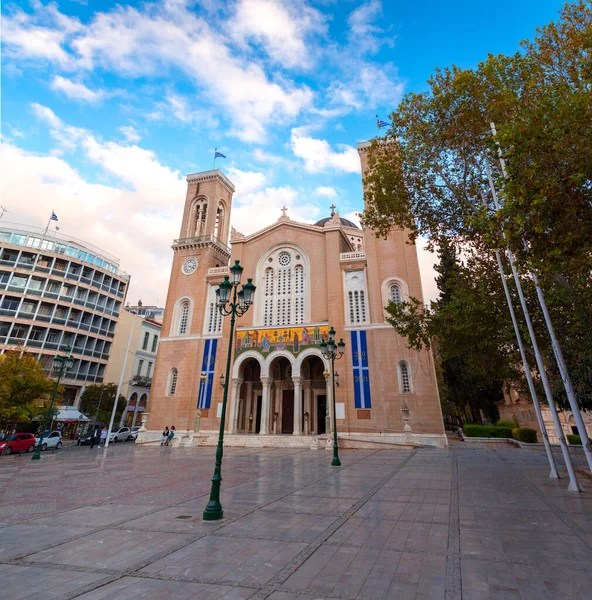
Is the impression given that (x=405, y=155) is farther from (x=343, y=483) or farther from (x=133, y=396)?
(x=133, y=396)

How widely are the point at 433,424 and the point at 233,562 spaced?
22.3m

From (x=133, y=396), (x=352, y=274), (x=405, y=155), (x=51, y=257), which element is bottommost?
(x=133, y=396)

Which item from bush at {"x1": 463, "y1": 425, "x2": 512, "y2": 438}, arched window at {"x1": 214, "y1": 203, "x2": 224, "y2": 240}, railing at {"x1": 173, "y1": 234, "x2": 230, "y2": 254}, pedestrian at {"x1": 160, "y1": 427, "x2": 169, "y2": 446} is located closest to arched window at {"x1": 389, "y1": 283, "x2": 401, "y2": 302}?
bush at {"x1": 463, "y1": 425, "x2": 512, "y2": 438}

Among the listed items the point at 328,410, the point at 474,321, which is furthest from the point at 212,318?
the point at 474,321

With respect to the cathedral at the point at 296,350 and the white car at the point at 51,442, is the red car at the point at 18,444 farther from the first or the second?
the cathedral at the point at 296,350

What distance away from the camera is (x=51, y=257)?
3694 centimetres

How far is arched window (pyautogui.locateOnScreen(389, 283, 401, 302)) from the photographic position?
27.3 m

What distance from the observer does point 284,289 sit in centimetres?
3106

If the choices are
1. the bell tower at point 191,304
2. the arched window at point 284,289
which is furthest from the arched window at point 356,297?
the bell tower at point 191,304

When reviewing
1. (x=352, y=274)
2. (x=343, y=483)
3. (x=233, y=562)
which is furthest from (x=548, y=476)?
(x=352, y=274)

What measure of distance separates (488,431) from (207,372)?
2174cm

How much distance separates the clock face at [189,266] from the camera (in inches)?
1348

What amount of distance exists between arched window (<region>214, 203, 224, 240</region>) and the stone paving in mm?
30589

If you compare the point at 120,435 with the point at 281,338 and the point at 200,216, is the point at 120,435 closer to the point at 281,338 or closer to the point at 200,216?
the point at 281,338
